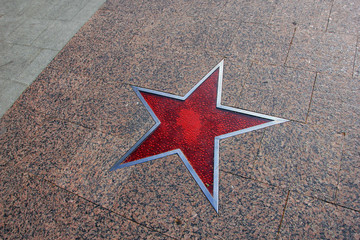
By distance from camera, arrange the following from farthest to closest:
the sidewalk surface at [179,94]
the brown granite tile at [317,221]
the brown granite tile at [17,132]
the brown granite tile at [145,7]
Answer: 1. the brown granite tile at [145,7]
2. the brown granite tile at [17,132]
3. the sidewalk surface at [179,94]
4. the brown granite tile at [317,221]

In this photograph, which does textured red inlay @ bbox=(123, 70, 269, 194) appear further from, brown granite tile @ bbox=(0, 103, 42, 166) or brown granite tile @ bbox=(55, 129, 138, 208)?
brown granite tile @ bbox=(0, 103, 42, 166)

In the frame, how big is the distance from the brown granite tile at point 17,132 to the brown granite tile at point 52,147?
3.5 inches

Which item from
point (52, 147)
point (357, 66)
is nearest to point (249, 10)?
point (357, 66)

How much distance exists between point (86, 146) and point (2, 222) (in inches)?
50.4

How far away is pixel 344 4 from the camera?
4.52 meters

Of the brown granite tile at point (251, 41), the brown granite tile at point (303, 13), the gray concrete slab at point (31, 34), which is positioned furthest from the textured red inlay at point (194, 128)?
the gray concrete slab at point (31, 34)

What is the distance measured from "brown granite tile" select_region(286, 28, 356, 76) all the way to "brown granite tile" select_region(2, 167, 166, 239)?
316 centimetres

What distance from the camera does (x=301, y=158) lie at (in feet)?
10.0

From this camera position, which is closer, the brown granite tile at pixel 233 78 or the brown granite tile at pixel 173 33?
the brown granite tile at pixel 233 78

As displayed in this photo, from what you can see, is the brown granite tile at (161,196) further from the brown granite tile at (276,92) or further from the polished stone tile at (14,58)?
the polished stone tile at (14,58)

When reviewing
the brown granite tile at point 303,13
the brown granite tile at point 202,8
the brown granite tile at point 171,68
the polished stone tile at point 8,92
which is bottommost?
the polished stone tile at point 8,92

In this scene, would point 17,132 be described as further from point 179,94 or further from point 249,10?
point 249,10

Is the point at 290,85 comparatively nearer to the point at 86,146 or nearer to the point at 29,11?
the point at 86,146

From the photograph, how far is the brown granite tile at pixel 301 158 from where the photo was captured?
2.88 m
